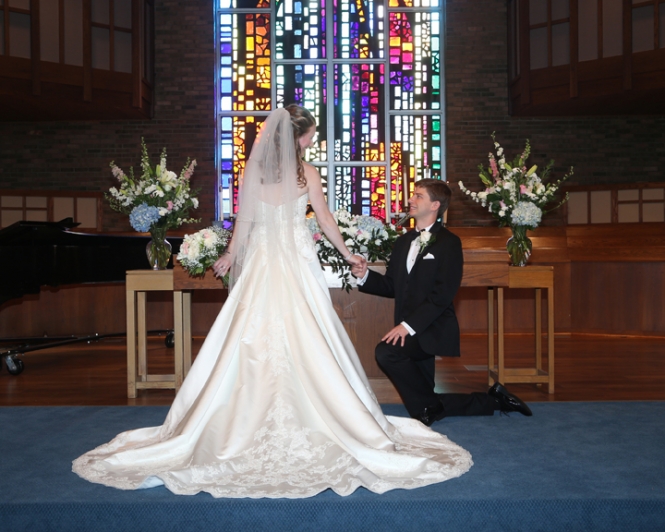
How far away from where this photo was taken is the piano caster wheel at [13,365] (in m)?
6.07

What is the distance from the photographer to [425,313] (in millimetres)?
3988

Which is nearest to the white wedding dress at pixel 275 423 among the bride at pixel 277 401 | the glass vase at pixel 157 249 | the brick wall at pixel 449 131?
the bride at pixel 277 401

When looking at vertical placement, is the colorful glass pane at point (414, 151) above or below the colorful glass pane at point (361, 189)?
above

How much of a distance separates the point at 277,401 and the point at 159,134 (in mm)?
7677

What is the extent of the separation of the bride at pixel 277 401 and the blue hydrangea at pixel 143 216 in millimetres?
1555

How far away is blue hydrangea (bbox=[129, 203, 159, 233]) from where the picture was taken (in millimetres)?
5047

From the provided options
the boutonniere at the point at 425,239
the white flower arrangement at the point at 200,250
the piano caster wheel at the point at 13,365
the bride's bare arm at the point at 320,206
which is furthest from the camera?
the piano caster wheel at the point at 13,365

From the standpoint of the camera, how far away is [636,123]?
33.1 ft

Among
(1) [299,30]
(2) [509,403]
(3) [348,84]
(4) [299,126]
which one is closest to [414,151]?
(3) [348,84]

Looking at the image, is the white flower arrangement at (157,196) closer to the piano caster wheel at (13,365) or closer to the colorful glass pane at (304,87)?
the piano caster wheel at (13,365)

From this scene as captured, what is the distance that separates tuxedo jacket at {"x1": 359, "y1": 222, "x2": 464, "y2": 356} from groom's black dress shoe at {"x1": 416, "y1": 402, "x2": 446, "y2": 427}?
0.30 m

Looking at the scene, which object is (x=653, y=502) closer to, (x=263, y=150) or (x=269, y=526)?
(x=269, y=526)

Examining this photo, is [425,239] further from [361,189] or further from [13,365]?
[361,189]

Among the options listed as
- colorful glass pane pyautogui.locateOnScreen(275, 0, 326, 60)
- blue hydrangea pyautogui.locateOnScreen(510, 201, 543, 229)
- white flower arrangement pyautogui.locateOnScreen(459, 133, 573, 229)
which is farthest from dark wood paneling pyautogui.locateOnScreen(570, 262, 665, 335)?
colorful glass pane pyautogui.locateOnScreen(275, 0, 326, 60)
